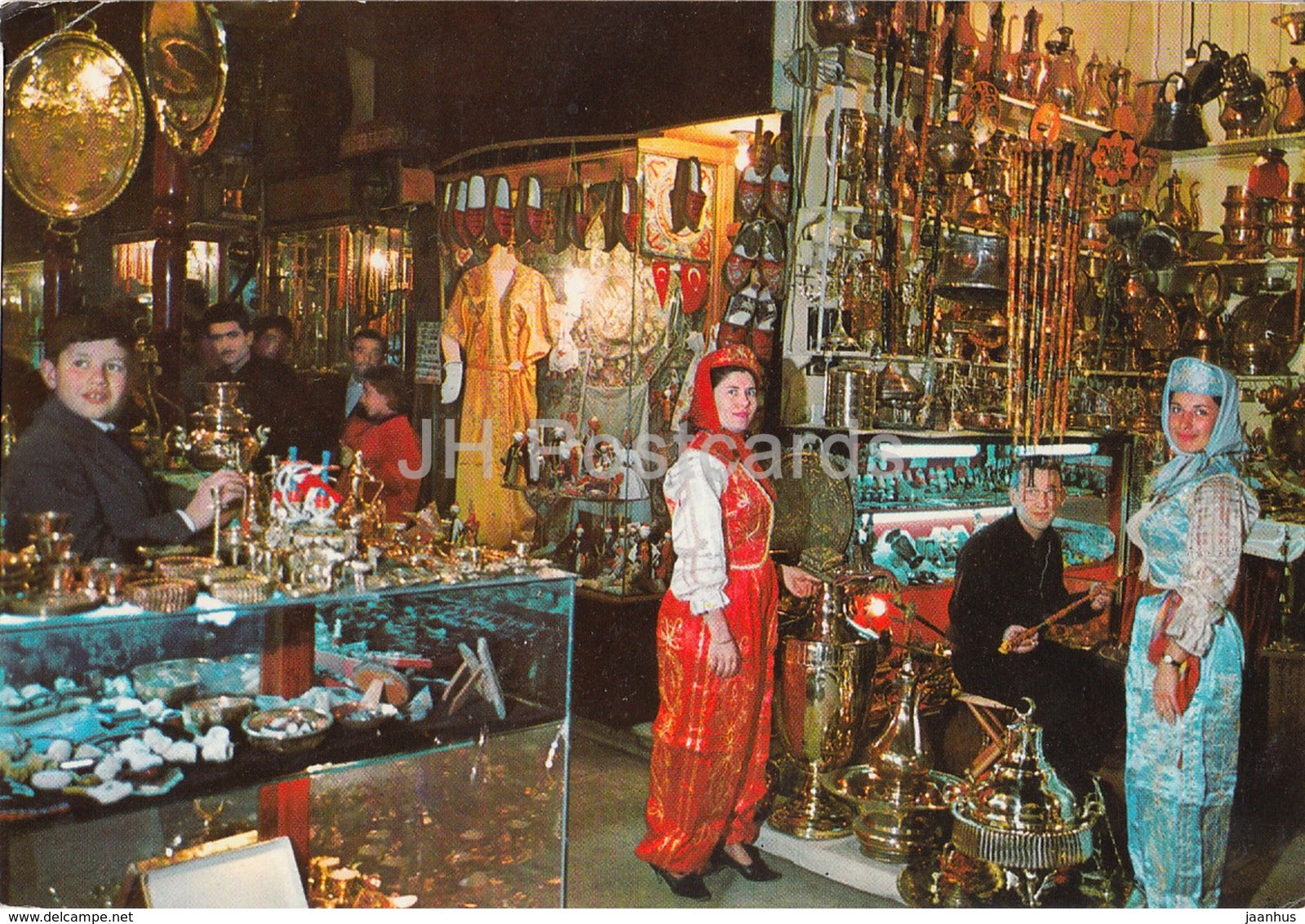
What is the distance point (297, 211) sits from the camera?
348 cm

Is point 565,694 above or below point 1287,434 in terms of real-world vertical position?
below

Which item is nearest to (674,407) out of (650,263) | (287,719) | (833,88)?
(650,263)

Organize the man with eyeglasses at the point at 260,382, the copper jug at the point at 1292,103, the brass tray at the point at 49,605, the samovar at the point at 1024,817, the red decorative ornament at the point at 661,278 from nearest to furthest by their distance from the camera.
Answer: the brass tray at the point at 49,605
the samovar at the point at 1024,817
the man with eyeglasses at the point at 260,382
the red decorative ornament at the point at 661,278
the copper jug at the point at 1292,103

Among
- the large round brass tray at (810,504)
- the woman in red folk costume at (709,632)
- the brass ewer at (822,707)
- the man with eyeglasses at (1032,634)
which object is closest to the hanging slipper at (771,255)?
the large round brass tray at (810,504)

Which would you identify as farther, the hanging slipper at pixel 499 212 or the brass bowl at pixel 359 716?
the hanging slipper at pixel 499 212

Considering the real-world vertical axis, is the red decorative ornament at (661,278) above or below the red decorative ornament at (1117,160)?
below

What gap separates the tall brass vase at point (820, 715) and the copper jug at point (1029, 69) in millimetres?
3378

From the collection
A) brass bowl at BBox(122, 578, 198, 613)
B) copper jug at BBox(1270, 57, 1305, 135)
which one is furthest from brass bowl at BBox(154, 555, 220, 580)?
copper jug at BBox(1270, 57, 1305, 135)

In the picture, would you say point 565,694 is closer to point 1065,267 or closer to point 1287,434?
point 1065,267

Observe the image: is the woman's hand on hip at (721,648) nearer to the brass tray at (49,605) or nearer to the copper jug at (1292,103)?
the brass tray at (49,605)

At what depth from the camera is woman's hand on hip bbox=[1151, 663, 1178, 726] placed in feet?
11.1

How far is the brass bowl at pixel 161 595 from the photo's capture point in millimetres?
2379

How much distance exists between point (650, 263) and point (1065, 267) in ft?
6.83

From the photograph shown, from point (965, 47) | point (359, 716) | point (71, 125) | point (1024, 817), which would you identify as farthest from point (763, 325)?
point (71, 125)
